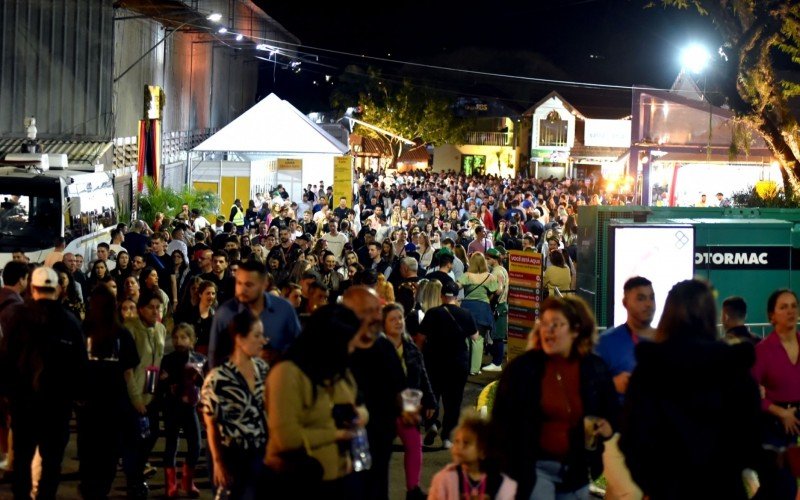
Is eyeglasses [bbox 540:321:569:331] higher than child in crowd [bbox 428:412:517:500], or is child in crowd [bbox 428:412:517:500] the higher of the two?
eyeglasses [bbox 540:321:569:331]

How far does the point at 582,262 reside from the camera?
1334 centimetres

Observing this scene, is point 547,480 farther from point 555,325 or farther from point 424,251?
point 424,251

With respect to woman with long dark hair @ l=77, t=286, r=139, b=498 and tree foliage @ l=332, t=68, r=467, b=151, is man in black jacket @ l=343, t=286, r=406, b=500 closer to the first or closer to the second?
woman with long dark hair @ l=77, t=286, r=139, b=498

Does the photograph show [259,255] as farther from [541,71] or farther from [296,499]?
[541,71]

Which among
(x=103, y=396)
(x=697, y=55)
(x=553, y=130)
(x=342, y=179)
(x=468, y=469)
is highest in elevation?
(x=553, y=130)

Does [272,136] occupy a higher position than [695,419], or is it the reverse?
[272,136]

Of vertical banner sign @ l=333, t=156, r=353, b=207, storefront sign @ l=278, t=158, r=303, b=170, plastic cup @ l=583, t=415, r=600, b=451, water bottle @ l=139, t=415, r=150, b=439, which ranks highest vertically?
storefront sign @ l=278, t=158, r=303, b=170

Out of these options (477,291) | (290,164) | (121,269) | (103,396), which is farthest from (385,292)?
(290,164)

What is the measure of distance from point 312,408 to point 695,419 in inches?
64.7

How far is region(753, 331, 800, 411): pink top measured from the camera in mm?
7156

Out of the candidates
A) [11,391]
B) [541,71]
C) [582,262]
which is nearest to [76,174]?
[582,262]

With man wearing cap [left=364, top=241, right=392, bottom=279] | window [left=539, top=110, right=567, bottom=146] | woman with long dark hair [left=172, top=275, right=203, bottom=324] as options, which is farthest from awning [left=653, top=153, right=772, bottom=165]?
window [left=539, top=110, right=567, bottom=146]

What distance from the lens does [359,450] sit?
18.7 ft

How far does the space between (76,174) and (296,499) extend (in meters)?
15.5
